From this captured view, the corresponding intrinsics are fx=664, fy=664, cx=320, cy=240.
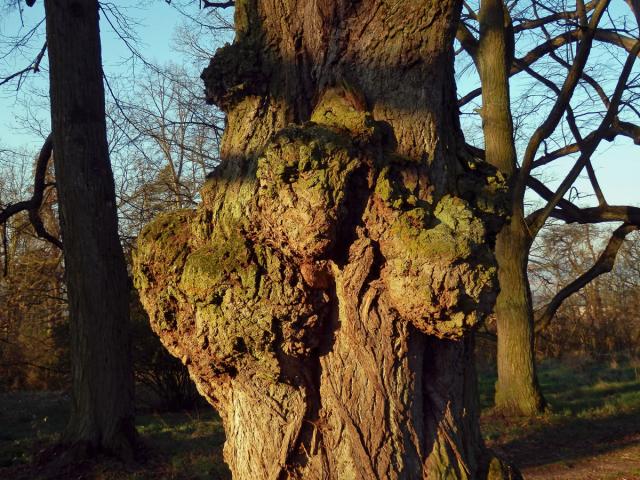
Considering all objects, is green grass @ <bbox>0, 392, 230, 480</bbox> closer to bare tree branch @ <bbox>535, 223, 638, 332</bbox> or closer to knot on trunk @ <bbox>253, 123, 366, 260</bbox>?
knot on trunk @ <bbox>253, 123, 366, 260</bbox>

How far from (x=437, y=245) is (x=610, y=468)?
5411 millimetres

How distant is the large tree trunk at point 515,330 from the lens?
34.9 feet

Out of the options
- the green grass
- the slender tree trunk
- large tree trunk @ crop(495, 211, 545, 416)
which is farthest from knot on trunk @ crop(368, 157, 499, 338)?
large tree trunk @ crop(495, 211, 545, 416)

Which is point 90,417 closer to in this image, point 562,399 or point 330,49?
point 330,49

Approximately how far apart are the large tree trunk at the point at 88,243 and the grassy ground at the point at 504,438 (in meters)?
0.57

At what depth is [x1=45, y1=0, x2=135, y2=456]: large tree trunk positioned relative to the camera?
7.23 meters

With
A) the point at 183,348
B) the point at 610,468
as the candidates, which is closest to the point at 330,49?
the point at 183,348

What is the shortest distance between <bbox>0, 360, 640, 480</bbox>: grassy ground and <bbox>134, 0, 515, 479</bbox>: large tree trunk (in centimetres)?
359

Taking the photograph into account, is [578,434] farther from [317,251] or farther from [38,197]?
[38,197]

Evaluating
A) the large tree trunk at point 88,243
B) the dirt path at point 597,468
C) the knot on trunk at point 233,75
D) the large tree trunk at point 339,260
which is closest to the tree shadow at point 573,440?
the dirt path at point 597,468

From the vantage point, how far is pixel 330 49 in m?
3.66

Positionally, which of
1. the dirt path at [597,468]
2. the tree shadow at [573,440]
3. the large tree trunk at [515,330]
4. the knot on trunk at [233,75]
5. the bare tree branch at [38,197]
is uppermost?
the bare tree branch at [38,197]

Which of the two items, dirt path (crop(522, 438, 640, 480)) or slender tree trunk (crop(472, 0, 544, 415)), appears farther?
Result: slender tree trunk (crop(472, 0, 544, 415))

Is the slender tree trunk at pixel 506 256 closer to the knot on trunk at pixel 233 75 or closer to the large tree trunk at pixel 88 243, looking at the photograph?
the large tree trunk at pixel 88 243
